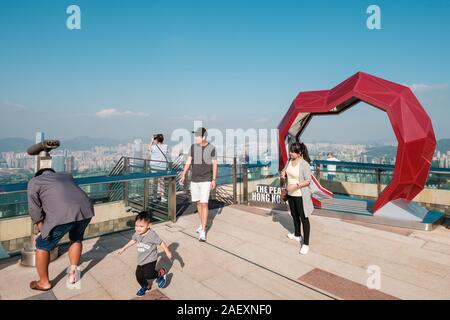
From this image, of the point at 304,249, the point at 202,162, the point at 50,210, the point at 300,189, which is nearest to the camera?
the point at 50,210

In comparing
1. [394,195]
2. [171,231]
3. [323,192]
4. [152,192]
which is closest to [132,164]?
[152,192]

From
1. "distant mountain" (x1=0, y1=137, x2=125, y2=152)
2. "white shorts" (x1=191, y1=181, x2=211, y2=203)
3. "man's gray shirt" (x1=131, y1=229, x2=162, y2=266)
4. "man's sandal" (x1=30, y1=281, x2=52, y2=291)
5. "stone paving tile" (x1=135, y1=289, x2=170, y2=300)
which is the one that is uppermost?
"distant mountain" (x1=0, y1=137, x2=125, y2=152)

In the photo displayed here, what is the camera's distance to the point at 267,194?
7.27 metres

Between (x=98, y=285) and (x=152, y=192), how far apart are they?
17.9ft

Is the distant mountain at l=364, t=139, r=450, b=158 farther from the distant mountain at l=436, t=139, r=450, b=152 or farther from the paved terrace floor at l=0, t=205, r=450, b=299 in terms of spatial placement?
the paved terrace floor at l=0, t=205, r=450, b=299

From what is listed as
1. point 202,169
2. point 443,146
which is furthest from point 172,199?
point 443,146

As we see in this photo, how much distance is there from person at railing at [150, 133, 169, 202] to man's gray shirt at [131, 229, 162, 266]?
210 inches

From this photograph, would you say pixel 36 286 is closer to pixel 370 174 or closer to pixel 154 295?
pixel 154 295

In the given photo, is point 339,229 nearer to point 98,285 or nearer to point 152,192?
point 98,285

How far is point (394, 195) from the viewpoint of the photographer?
559 centimetres

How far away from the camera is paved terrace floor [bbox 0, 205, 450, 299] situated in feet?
9.93

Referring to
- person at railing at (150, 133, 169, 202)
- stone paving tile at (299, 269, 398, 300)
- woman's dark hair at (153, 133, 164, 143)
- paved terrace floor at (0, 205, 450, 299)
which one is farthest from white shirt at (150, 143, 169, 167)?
stone paving tile at (299, 269, 398, 300)

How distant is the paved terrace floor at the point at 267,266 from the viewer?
303 cm

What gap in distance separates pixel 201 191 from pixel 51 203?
2.36m
